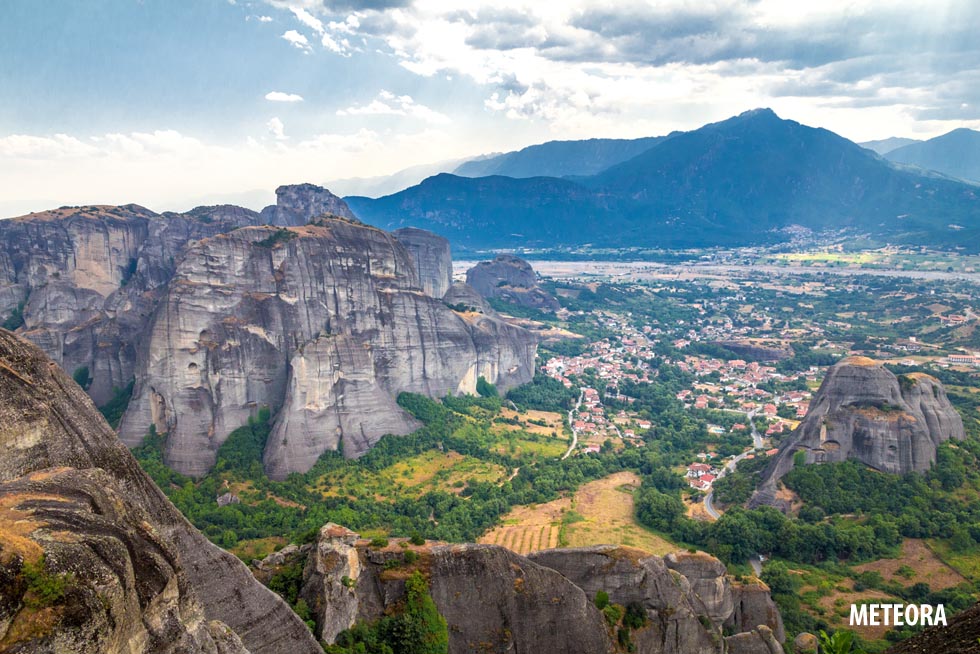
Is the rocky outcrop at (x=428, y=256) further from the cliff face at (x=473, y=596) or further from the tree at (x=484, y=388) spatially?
the cliff face at (x=473, y=596)

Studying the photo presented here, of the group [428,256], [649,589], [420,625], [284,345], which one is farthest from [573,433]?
[420,625]

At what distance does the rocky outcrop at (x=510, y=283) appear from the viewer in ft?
391

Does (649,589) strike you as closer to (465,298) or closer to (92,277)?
(465,298)

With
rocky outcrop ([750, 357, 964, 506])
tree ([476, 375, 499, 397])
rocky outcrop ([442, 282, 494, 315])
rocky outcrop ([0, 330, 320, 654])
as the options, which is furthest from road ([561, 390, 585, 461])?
rocky outcrop ([0, 330, 320, 654])

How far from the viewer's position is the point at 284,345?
47.5 meters

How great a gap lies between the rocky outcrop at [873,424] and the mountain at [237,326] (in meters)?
30.8

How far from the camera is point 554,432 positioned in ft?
202

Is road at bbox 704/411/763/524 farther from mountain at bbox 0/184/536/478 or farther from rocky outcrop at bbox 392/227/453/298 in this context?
rocky outcrop at bbox 392/227/453/298

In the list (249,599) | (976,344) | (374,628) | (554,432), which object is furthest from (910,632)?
(976,344)

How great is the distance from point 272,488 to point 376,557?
81.4ft

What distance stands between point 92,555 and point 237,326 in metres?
37.8

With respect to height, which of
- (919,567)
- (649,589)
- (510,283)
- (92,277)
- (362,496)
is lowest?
(919,567)

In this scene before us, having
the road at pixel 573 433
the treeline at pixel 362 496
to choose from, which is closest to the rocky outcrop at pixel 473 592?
the treeline at pixel 362 496

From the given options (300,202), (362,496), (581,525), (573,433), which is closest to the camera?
(581,525)
